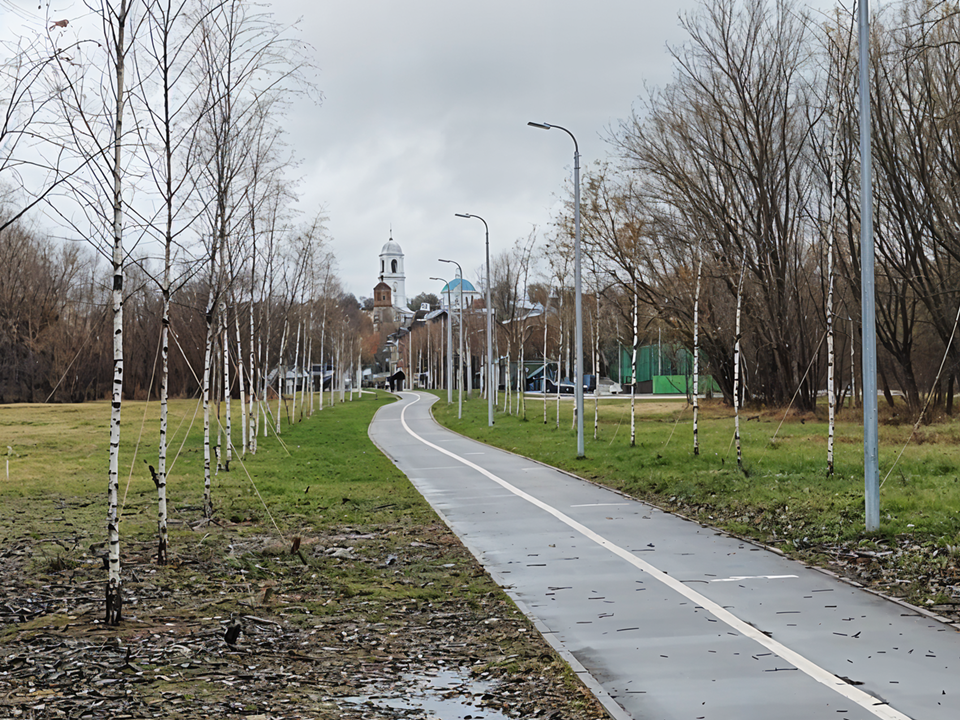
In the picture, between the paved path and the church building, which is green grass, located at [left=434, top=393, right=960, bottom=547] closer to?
the paved path

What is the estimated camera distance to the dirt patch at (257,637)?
551cm

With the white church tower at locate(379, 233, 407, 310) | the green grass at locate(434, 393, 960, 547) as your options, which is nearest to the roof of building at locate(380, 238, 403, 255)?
the white church tower at locate(379, 233, 407, 310)

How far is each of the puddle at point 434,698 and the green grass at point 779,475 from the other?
589 cm

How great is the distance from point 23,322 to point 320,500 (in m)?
51.7

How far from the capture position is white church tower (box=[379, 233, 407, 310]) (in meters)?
176

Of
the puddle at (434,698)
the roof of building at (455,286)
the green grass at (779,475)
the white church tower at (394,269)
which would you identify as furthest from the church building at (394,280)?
the puddle at (434,698)

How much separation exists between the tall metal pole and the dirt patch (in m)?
4.98

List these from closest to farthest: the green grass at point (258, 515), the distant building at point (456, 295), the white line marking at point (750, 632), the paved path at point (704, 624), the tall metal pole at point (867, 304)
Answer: the white line marking at point (750, 632), the paved path at point (704, 624), the green grass at point (258, 515), the tall metal pole at point (867, 304), the distant building at point (456, 295)

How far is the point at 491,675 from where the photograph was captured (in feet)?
20.7

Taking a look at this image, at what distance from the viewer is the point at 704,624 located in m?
7.33

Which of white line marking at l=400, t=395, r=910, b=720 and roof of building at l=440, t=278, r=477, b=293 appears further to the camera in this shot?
roof of building at l=440, t=278, r=477, b=293

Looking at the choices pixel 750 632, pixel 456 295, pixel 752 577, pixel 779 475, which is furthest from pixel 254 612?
pixel 456 295

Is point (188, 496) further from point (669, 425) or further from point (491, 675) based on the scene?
point (669, 425)

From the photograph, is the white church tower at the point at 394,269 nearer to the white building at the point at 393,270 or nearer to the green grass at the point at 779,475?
the white building at the point at 393,270
